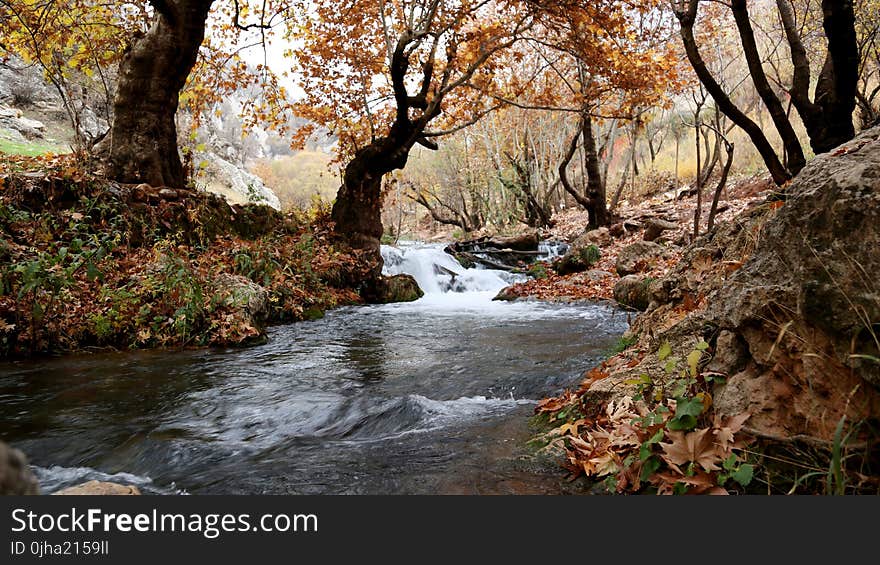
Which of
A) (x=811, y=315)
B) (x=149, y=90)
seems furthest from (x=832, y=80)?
(x=149, y=90)

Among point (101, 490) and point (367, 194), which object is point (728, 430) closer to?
point (101, 490)

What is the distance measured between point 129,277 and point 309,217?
5915mm

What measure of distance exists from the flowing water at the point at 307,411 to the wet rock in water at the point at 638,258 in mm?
3375

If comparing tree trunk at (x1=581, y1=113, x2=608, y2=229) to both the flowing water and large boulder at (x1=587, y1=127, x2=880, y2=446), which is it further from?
large boulder at (x1=587, y1=127, x2=880, y2=446)

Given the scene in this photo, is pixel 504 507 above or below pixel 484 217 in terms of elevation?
below

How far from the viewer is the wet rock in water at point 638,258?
10.5 meters

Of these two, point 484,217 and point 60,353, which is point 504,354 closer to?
point 60,353

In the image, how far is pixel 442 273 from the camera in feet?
49.4

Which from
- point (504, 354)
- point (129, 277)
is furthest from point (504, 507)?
point (129, 277)

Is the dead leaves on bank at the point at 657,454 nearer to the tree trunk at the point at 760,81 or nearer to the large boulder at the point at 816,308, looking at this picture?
the large boulder at the point at 816,308

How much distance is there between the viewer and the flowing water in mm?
2801

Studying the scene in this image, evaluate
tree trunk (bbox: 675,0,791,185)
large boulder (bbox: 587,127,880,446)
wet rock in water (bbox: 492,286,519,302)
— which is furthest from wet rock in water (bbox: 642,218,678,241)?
large boulder (bbox: 587,127,880,446)

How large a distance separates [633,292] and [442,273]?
738 cm

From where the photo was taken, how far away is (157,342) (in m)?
6.50
